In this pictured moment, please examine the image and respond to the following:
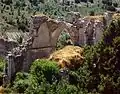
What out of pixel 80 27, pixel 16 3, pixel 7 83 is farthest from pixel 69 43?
pixel 16 3

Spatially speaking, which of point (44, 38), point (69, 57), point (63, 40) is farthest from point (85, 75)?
point (63, 40)

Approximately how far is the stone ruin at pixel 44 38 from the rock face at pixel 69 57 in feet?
4.53

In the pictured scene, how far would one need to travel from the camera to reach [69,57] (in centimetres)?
3506

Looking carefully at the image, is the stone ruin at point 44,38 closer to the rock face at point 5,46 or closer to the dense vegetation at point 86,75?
the dense vegetation at point 86,75

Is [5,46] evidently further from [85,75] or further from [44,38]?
[85,75]

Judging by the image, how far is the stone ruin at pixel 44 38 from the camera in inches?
1385

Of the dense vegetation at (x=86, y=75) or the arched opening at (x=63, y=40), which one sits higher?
the arched opening at (x=63, y=40)

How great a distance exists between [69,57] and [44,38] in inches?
117

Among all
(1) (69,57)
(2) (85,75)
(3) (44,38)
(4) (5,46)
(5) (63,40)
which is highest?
(3) (44,38)

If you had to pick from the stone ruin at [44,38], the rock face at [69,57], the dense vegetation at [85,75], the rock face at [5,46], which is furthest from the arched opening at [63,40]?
the rock face at [5,46]

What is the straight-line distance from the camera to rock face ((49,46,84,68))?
3459cm

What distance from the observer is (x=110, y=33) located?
34094 millimetres

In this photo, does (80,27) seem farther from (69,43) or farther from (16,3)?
(16,3)

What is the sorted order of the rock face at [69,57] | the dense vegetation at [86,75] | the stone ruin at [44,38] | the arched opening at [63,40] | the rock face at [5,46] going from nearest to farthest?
the dense vegetation at [86,75] → the rock face at [69,57] → the stone ruin at [44,38] → the arched opening at [63,40] → the rock face at [5,46]
